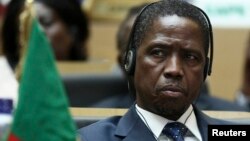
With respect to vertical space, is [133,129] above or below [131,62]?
below

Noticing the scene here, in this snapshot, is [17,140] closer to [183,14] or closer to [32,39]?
[32,39]

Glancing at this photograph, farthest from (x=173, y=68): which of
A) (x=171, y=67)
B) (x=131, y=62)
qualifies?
(x=131, y=62)

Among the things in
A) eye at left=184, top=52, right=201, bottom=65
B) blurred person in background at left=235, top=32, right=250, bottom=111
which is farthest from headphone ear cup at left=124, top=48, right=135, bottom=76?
blurred person in background at left=235, top=32, right=250, bottom=111

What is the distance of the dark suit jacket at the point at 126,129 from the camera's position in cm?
137

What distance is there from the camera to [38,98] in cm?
111

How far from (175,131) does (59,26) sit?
158 cm

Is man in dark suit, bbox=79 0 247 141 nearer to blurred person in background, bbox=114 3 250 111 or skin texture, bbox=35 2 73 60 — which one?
blurred person in background, bbox=114 3 250 111

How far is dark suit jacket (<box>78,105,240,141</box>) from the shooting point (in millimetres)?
1371

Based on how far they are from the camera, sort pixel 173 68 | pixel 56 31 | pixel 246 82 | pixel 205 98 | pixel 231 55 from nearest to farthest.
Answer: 1. pixel 173 68
2. pixel 205 98
3. pixel 56 31
4. pixel 246 82
5. pixel 231 55

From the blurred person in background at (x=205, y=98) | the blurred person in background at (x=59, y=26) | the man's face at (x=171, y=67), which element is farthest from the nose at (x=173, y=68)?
the blurred person in background at (x=59, y=26)

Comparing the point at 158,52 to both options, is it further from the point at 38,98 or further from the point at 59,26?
the point at 59,26

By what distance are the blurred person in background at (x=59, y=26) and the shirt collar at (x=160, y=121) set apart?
126cm

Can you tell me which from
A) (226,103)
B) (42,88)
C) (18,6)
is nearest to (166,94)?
(42,88)

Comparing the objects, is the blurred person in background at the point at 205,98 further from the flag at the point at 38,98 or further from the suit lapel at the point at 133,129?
the flag at the point at 38,98
